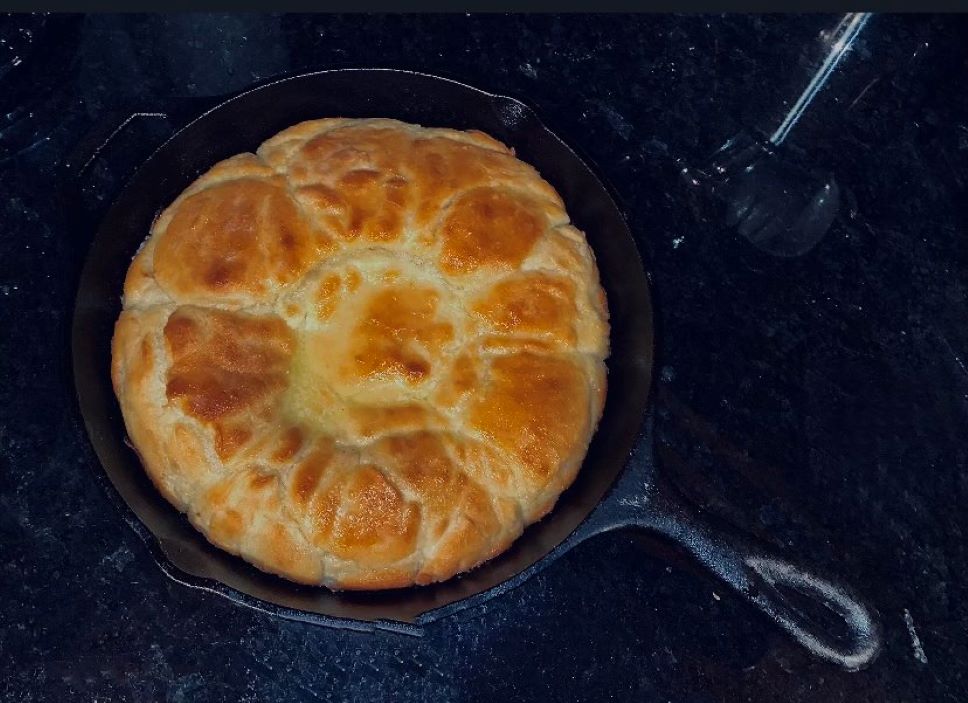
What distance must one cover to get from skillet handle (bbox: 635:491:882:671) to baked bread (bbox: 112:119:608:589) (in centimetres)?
36

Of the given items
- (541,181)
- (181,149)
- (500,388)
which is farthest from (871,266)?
(181,149)

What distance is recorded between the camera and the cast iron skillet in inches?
106

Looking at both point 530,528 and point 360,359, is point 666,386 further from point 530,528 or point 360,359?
point 360,359

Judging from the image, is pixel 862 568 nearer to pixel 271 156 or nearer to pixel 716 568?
pixel 716 568

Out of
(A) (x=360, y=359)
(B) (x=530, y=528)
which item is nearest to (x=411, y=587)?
(B) (x=530, y=528)

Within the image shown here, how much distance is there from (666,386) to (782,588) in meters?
0.77

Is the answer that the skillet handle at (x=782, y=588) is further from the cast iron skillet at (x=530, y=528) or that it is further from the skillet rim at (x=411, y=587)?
the skillet rim at (x=411, y=587)

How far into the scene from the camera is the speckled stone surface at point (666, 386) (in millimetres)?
2854

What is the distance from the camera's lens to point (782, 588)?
2.80 metres

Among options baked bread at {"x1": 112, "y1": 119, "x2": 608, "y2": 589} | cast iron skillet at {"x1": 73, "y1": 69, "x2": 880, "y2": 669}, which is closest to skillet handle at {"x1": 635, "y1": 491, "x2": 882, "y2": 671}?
cast iron skillet at {"x1": 73, "y1": 69, "x2": 880, "y2": 669}

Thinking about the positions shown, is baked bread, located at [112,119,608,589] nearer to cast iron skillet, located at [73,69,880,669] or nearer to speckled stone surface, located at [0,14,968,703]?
cast iron skillet, located at [73,69,880,669]

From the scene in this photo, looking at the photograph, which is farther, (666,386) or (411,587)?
(666,386)

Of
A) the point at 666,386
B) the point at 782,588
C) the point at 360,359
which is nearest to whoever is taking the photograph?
the point at 360,359

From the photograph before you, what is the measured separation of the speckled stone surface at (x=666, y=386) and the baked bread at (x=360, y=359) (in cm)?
30
